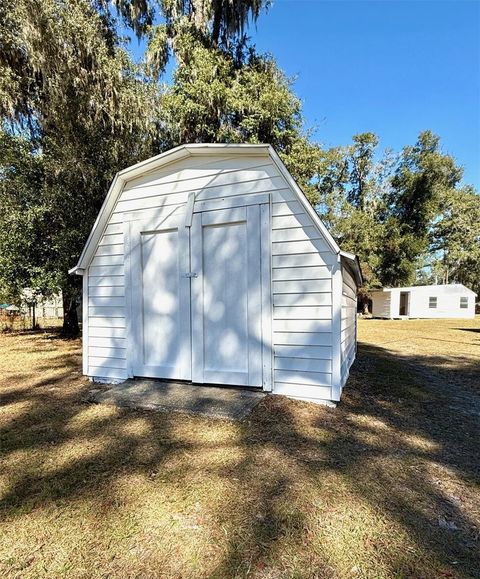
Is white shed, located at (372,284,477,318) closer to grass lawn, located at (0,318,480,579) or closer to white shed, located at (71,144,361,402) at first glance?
white shed, located at (71,144,361,402)

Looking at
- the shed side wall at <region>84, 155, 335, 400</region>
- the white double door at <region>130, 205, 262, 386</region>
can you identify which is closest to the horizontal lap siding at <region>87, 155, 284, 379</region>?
the shed side wall at <region>84, 155, 335, 400</region>

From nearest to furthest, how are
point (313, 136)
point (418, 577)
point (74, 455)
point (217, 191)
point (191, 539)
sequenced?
point (418, 577)
point (191, 539)
point (74, 455)
point (217, 191)
point (313, 136)

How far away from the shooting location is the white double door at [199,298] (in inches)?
176

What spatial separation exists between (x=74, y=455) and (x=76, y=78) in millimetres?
8545

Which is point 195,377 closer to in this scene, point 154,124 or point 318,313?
point 318,313

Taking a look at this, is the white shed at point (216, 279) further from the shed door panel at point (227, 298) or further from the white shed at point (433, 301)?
the white shed at point (433, 301)

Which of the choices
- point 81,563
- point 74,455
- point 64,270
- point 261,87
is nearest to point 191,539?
point 81,563

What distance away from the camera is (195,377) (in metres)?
4.69

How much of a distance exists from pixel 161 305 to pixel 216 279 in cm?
94

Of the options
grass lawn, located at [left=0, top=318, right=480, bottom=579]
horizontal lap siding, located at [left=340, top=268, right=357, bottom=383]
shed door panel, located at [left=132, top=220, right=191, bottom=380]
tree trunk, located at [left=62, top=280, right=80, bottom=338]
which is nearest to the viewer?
grass lawn, located at [left=0, top=318, right=480, bottom=579]

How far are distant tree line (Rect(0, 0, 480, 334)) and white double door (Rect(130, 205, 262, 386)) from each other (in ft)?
14.9

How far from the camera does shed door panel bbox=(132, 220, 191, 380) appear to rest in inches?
188

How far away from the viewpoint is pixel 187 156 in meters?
4.70

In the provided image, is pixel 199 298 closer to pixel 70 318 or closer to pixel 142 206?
pixel 142 206
